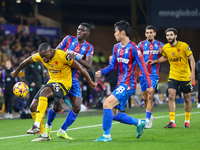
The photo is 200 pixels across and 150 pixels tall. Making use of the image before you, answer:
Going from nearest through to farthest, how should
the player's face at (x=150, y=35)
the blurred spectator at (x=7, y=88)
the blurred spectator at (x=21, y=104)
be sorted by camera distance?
the player's face at (x=150, y=35)
the blurred spectator at (x=7, y=88)
the blurred spectator at (x=21, y=104)

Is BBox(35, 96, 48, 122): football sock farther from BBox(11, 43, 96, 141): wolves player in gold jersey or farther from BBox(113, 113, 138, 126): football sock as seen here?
BBox(113, 113, 138, 126): football sock

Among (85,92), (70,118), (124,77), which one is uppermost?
(124,77)

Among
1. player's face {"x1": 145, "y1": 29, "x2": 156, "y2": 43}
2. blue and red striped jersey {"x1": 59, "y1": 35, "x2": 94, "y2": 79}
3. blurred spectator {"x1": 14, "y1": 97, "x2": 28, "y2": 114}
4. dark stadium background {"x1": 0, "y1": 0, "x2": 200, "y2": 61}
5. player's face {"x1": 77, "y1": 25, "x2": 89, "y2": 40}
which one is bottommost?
blurred spectator {"x1": 14, "y1": 97, "x2": 28, "y2": 114}

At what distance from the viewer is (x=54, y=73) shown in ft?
22.6

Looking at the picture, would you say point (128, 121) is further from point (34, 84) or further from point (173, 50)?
point (34, 84)

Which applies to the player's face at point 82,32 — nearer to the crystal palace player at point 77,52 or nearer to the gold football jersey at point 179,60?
the crystal palace player at point 77,52

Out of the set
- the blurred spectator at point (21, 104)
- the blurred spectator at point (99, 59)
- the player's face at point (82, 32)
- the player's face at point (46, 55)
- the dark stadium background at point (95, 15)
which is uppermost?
the dark stadium background at point (95, 15)

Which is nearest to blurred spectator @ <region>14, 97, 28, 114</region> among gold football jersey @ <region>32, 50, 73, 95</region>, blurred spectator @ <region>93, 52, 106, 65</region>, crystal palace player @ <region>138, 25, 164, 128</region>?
crystal palace player @ <region>138, 25, 164, 128</region>

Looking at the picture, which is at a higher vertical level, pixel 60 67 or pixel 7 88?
pixel 60 67

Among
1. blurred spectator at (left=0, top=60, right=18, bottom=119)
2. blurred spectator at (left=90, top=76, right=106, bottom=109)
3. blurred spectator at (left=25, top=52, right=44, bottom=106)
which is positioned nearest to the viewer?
blurred spectator at (left=0, top=60, right=18, bottom=119)

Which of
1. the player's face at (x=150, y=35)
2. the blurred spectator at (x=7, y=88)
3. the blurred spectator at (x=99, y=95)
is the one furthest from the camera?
the blurred spectator at (x=99, y=95)

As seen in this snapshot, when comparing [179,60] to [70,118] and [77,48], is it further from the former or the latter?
[70,118]

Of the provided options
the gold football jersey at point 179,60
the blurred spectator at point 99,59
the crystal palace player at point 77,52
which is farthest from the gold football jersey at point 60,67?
the blurred spectator at point 99,59

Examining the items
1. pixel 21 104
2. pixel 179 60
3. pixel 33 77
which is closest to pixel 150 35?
pixel 179 60
